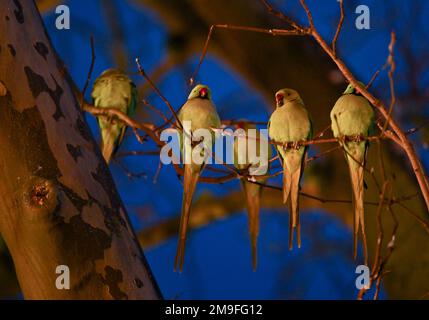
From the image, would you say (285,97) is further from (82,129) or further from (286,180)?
(82,129)

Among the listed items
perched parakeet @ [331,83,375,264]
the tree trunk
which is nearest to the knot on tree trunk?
the tree trunk

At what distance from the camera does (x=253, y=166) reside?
1.05 meters

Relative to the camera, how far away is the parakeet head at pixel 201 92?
0.98 m

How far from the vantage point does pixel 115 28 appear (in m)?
2.78

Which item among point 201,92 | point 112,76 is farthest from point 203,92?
point 112,76

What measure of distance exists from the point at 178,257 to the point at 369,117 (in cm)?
36

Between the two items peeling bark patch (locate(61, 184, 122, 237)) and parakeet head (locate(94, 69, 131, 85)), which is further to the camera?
parakeet head (locate(94, 69, 131, 85))

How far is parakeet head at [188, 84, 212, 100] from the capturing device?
0.98 m

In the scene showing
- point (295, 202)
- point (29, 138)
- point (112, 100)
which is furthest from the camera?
point (112, 100)

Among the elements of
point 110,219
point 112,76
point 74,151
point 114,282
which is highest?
point 112,76

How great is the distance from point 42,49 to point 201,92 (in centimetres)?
31

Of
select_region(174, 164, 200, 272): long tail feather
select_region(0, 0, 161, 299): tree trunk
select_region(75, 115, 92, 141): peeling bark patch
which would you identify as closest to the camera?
select_region(174, 164, 200, 272): long tail feather

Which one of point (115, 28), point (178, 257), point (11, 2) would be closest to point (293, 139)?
point (178, 257)

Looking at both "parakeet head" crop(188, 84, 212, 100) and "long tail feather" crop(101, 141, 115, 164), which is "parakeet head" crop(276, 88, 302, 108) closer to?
"parakeet head" crop(188, 84, 212, 100)
